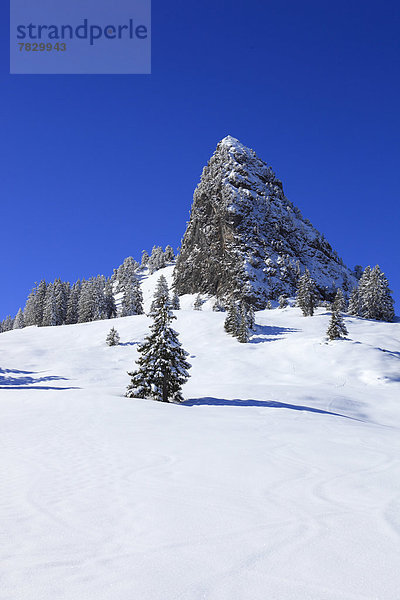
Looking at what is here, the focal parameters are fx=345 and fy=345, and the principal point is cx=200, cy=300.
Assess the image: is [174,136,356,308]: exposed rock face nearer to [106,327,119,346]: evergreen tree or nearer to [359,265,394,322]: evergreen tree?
[359,265,394,322]: evergreen tree

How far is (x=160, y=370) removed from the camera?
727 inches

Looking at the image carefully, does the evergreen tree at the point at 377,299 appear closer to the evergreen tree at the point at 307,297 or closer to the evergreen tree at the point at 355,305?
the evergreen tree at the point at 355,305

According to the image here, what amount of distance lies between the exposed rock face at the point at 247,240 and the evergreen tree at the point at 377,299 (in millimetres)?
39207

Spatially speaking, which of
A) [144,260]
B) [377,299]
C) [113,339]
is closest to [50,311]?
[113,339]

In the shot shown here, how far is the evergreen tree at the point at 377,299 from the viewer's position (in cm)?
6178

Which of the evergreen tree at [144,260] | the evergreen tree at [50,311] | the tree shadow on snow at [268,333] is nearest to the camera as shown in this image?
the tree shadow on snow at [268,333]

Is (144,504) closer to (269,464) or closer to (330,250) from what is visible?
(269,464)

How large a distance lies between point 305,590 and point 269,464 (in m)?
3.98

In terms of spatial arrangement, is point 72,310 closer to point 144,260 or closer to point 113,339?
point 113,339

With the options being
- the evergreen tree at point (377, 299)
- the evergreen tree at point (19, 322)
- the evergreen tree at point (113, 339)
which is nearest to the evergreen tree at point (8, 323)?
the evergreen tree at point (19, 322)

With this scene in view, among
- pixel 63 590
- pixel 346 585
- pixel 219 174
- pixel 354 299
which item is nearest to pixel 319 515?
pixel 346 585

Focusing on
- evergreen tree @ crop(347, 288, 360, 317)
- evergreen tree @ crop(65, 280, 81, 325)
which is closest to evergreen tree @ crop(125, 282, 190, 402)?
evergreen tree @ crop(347, 288, 360, 317)

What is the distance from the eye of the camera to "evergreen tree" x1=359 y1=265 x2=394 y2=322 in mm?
61781

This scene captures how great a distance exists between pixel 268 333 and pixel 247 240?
76037mm
